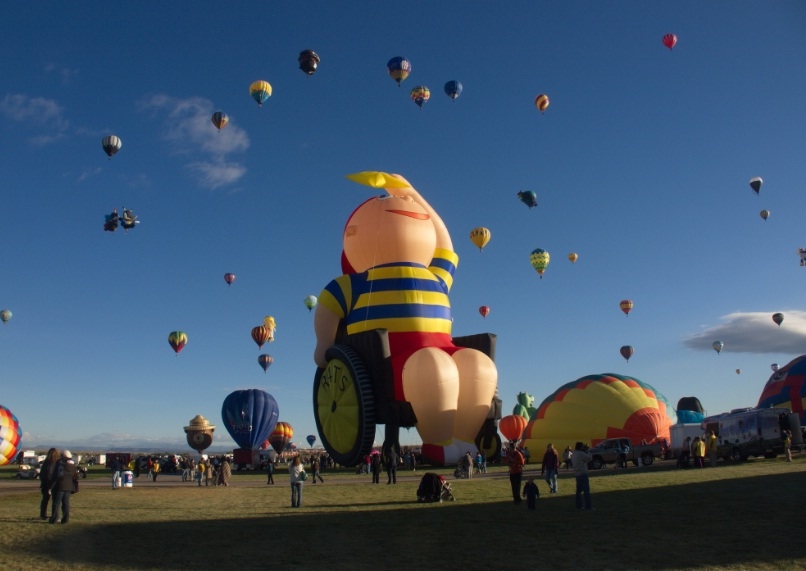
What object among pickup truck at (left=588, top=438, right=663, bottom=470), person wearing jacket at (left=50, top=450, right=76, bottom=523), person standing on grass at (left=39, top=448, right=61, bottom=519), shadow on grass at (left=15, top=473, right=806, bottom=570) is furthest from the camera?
pickup truck at (left=588, top=438, right=663, bottom=470)

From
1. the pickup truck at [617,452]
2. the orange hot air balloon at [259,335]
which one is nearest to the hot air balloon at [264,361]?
the orange hot air balloon at [259,335]

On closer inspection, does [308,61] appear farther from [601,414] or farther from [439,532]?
[439,532]

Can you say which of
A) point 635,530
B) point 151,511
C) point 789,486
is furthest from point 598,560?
point 151,511

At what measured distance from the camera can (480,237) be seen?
1474 inches

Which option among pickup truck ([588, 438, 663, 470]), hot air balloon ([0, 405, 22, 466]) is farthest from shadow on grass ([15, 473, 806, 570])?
hot air balloon ([0, 405, 22, 466])

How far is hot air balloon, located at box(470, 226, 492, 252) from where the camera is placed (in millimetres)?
37406

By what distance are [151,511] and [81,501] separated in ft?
13.4

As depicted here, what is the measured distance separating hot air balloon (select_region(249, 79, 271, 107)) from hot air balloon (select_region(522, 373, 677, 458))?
22029 millimetres

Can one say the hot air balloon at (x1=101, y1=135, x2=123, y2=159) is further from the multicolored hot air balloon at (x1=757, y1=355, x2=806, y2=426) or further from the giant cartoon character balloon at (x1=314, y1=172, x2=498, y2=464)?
the multicolored hot air balloon at (x1=757, y1=355, x2=806, y2=426)

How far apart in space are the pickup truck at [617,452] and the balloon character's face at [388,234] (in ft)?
34.3

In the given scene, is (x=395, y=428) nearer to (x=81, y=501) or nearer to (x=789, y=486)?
(x=81, y=501)

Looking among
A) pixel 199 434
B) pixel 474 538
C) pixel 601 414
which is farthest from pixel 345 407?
pixel 199 434

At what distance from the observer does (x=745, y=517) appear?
1145cm

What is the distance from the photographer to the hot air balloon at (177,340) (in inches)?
1941
